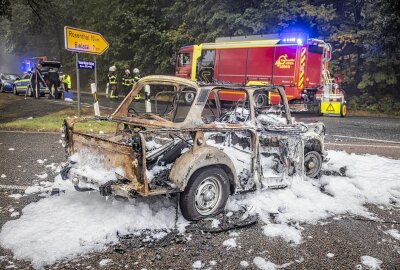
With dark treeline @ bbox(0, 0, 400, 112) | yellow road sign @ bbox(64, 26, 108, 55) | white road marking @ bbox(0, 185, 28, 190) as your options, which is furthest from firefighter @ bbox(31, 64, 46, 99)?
white road marking @ bbox(0, 185, 28, 190)

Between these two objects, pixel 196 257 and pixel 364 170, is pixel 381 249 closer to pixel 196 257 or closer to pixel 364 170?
pixel 196 257

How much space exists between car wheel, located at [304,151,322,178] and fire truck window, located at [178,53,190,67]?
16.5 metres

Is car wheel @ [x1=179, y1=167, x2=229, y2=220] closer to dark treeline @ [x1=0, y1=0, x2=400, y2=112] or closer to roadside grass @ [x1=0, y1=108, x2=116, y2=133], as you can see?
roadside grass @ [x1=0, y1=108, x2=116, y2=133]

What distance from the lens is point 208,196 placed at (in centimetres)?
439

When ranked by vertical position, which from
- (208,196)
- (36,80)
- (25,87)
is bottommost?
(208,196)

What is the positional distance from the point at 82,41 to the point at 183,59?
12.7 m

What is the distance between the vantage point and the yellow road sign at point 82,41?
9.31m

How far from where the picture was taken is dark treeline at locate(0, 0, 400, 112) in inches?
718

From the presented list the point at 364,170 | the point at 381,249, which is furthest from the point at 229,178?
the point at 364,170

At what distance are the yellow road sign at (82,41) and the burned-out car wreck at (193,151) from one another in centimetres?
470

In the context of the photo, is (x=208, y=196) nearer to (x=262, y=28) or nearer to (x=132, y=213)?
(x=132, y=213)

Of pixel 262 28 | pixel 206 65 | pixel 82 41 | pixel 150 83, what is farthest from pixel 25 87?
pixel 150 83

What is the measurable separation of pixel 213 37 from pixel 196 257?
20.9 meters

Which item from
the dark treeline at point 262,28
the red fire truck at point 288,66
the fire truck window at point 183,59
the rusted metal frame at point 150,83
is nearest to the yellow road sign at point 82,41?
the rusted metal frame at point 150,83
